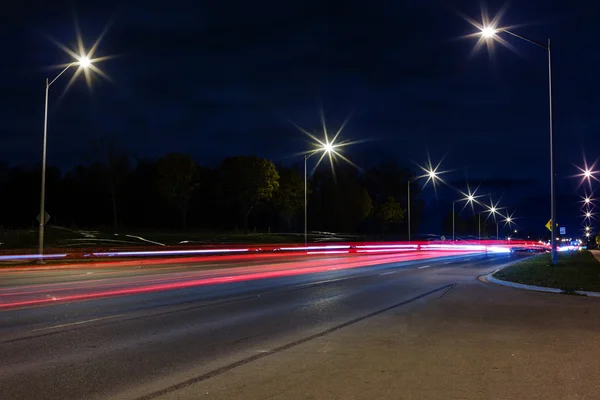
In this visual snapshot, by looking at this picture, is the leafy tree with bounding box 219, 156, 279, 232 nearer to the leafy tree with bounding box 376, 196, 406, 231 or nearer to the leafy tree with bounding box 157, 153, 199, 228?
the leafy tree with bounding box 157, 153, 199, 228

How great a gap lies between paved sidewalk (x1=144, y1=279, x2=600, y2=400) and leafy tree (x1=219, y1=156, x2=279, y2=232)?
174 ft

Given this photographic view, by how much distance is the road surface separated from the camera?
6.44 metres

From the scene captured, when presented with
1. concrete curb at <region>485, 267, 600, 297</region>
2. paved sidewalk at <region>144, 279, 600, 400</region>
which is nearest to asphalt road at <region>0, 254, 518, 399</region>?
paved sidewalk at <region>144, 279, 600, 400</region>

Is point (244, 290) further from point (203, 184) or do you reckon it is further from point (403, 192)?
point (403, 192)

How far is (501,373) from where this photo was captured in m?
7.12

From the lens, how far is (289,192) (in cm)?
6862

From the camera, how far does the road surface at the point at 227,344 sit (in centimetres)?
644

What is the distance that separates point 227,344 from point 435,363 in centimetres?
317

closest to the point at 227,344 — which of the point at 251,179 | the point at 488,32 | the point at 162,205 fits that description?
the point at 488,32

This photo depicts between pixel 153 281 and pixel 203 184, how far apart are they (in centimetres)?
6545

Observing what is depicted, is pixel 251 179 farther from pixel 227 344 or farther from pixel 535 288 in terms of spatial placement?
pixel 227 344

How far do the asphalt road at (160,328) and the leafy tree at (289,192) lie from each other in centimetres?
4908

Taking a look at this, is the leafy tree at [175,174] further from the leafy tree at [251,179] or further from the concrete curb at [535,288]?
the concrete curb at [535,288]

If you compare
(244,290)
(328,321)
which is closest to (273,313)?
(328,321)
